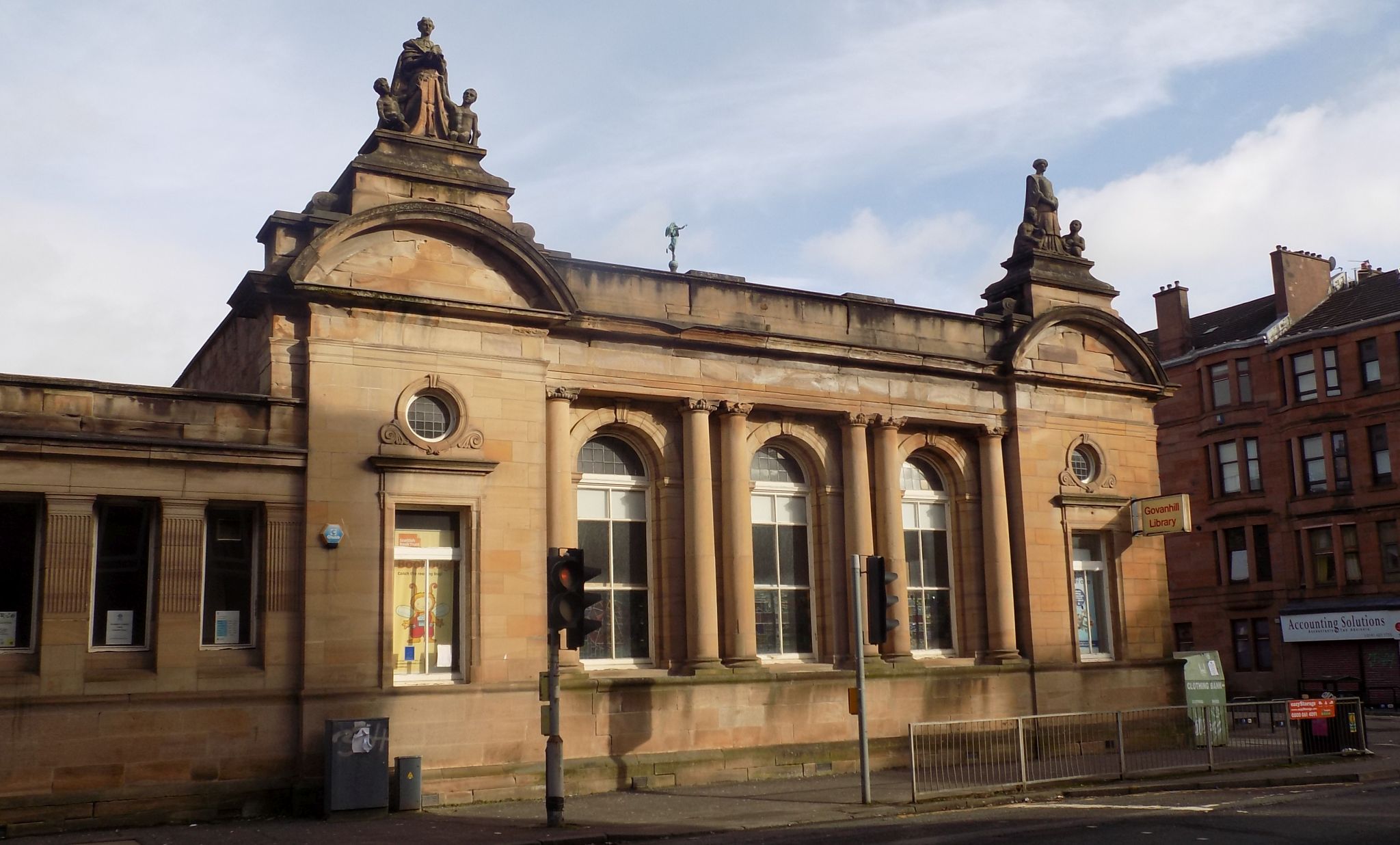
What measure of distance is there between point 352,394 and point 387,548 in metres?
2.19

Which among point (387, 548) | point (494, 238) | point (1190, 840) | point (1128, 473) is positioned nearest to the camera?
point (1190, 840)

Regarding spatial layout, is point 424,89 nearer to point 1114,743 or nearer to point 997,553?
point 997,553

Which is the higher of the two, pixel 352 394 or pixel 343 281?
pixel 343 281

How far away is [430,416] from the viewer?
18.6 meters

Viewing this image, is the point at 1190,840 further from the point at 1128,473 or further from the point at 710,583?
the point at 1128,473

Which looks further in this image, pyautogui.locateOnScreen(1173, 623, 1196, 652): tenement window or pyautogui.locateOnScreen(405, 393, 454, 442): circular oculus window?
pyautogui.locateOnScreen(1173, 623, 1196, 652): tenement window

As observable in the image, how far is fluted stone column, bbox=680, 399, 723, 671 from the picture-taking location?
67.1 ft

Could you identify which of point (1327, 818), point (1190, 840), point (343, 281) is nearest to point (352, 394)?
point (343, 281)

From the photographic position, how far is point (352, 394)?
58.4ft

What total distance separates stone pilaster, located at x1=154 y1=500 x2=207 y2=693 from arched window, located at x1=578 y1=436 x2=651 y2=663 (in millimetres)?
6071

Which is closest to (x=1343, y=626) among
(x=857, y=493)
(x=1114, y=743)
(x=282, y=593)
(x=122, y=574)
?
(x=1114, y=743)

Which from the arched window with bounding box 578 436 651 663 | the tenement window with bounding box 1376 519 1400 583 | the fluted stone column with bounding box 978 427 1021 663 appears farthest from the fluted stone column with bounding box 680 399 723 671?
the tenement window with bounding box 1376 519 1400 583

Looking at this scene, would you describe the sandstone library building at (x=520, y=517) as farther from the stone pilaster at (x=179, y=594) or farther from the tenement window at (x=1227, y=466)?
the tenement window at (x=1227, y=466)

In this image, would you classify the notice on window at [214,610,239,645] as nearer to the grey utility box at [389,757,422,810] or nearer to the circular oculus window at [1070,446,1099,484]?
the grey utility box at [389,757,422,810]
